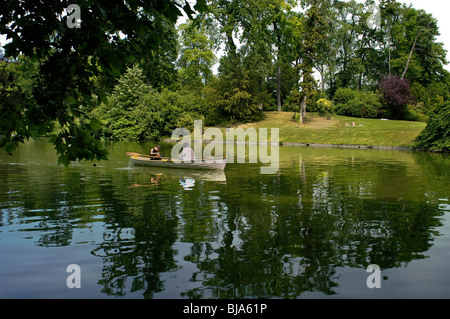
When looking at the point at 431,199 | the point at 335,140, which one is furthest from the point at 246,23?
the point at 431,199

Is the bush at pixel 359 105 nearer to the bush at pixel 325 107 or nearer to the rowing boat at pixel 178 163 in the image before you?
the bush at pixel 325 107

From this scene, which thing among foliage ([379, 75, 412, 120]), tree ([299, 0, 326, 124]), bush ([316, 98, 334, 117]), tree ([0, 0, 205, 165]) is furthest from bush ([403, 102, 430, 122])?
tree ([0, 0, 205, 165])

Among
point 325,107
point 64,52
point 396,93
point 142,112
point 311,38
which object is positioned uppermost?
point 311,38

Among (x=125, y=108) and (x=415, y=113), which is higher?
(x=125, y=108)

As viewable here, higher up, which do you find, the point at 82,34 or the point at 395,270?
the point at 82,34

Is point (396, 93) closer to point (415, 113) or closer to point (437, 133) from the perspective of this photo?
point (415, 113)

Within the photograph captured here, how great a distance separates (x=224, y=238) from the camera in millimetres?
10430

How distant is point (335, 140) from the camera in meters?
47.8

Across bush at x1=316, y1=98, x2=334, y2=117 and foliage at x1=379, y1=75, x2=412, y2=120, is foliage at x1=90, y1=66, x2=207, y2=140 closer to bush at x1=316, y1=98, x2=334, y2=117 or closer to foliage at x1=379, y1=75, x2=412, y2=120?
bush at x1=316, y1=98, x2=334, y2=117

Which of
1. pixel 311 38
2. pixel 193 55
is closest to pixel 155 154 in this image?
pixel 311 38

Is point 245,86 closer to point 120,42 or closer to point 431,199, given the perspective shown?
point 431,199

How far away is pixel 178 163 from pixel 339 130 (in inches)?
1246

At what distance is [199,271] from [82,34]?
187 inches

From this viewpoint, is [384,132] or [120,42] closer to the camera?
[120,42]
